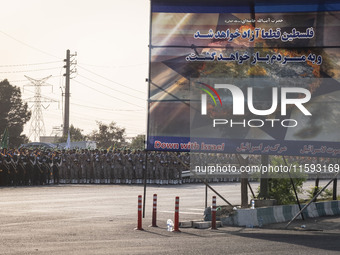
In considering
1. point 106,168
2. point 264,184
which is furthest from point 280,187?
point 106,168

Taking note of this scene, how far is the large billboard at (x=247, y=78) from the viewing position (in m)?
19.6

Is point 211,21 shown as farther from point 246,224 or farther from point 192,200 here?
point 192,200

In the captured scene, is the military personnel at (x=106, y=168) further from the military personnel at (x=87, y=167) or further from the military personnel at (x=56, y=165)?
the military personnel at (x=56, y=165)

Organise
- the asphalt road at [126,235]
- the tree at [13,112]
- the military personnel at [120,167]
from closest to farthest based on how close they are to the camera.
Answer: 1. the asphalt road at [126,235]
2. the military personnel at [120,167]
3. the tree at [13,112]

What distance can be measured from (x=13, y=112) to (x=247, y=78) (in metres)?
71.6

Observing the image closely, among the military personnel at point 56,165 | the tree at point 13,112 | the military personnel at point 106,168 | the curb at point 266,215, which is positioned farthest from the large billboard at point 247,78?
the tree at point 13,112

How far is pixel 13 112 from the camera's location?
88438 mm

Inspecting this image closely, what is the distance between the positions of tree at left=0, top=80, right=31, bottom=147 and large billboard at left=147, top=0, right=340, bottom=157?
68322 millimetres

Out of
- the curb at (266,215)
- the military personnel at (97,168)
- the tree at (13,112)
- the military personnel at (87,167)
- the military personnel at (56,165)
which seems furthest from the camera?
the tree at (13,112)

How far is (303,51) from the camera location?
64.9 ft

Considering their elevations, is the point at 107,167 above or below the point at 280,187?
above

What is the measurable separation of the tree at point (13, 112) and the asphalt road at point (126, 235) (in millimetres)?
63093

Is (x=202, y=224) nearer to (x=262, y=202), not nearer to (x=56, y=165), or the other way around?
(x=262, y=202)

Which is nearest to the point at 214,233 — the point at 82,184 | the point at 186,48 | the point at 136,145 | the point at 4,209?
the point at 186,48
